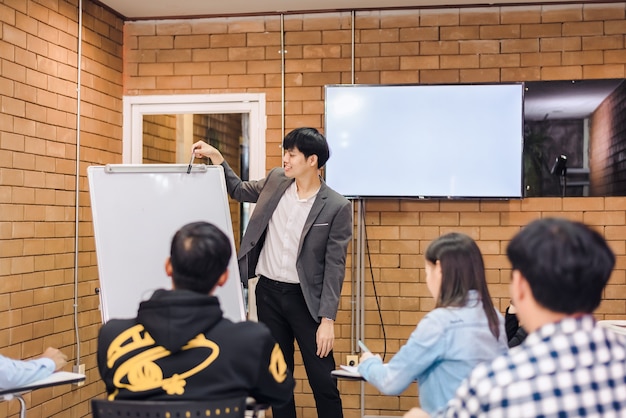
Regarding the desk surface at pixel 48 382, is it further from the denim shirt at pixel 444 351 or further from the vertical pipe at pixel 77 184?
the vertical pipe at pixel 77 184

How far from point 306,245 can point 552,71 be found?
2012 millimetres

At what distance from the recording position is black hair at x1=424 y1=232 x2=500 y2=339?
1885 millimetres

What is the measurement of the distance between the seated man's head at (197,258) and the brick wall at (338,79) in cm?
211

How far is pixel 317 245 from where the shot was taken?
306 centimetres

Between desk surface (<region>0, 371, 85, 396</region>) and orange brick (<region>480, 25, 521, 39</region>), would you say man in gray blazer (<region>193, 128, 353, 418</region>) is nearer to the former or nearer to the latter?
desk surface (<region>0, 371, 85, 396</region>)

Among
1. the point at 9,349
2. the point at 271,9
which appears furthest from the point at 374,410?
the point at 271,9

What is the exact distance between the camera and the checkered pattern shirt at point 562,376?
1217 mm

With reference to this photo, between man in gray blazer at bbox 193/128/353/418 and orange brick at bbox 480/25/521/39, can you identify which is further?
orange brick at bbox 480/25/521/39

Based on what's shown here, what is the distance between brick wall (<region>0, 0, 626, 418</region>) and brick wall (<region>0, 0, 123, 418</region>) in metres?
0.01

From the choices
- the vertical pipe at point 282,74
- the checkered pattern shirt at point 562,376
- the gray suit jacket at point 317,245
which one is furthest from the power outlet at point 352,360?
the checkered pattern shirt at point 562,376

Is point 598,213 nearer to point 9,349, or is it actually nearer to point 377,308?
point 377,308

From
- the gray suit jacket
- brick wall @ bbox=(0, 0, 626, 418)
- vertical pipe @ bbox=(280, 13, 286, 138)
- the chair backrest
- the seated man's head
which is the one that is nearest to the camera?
the chair backrest

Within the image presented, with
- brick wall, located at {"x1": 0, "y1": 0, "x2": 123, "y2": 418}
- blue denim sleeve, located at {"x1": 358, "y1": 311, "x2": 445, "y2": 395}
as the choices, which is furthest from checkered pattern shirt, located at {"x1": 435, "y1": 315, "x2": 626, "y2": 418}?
brick wall, located at {"x1": 0, "y1": 0, "x2": 123, "y2": 418}

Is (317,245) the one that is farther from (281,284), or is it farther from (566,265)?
(566,265)
